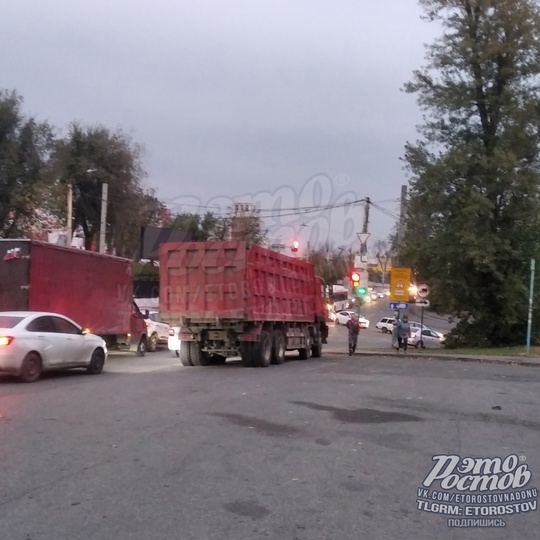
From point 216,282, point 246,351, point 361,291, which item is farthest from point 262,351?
point 361,291

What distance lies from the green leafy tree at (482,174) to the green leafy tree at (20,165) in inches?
620

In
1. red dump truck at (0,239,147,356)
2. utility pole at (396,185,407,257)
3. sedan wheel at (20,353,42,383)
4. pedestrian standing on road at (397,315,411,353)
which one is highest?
utility pole at (396,185,407,257)

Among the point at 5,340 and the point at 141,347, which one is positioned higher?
the point at 5,340

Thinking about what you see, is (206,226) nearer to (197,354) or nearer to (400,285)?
(400,285)

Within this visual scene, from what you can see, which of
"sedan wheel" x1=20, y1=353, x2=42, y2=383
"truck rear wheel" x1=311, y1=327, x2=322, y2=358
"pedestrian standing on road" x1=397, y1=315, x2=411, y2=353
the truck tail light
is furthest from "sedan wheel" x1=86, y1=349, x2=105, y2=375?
"pedestrian standing on road" x1=397, y1=315, x2=411, y2=353

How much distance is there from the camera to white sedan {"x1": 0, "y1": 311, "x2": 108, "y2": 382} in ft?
53.2

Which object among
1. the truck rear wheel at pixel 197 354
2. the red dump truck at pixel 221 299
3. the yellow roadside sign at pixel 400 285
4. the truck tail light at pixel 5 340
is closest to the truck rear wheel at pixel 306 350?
the red dump truck at pixel 221 299

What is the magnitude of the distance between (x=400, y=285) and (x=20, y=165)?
54.9ft

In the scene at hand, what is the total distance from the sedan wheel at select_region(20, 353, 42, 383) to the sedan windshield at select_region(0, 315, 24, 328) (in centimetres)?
76

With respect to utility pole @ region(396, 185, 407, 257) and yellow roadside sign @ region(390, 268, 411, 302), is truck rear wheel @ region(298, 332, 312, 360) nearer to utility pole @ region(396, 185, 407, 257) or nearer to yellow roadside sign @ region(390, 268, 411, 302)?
yellow roadside sign @ region(390, 268, 411, 302)

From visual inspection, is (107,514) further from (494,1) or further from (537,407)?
(494,1)

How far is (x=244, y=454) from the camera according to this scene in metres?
9.20

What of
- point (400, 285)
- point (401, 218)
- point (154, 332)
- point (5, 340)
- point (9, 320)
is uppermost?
point (401, 218)

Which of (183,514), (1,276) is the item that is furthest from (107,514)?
(1,276)
